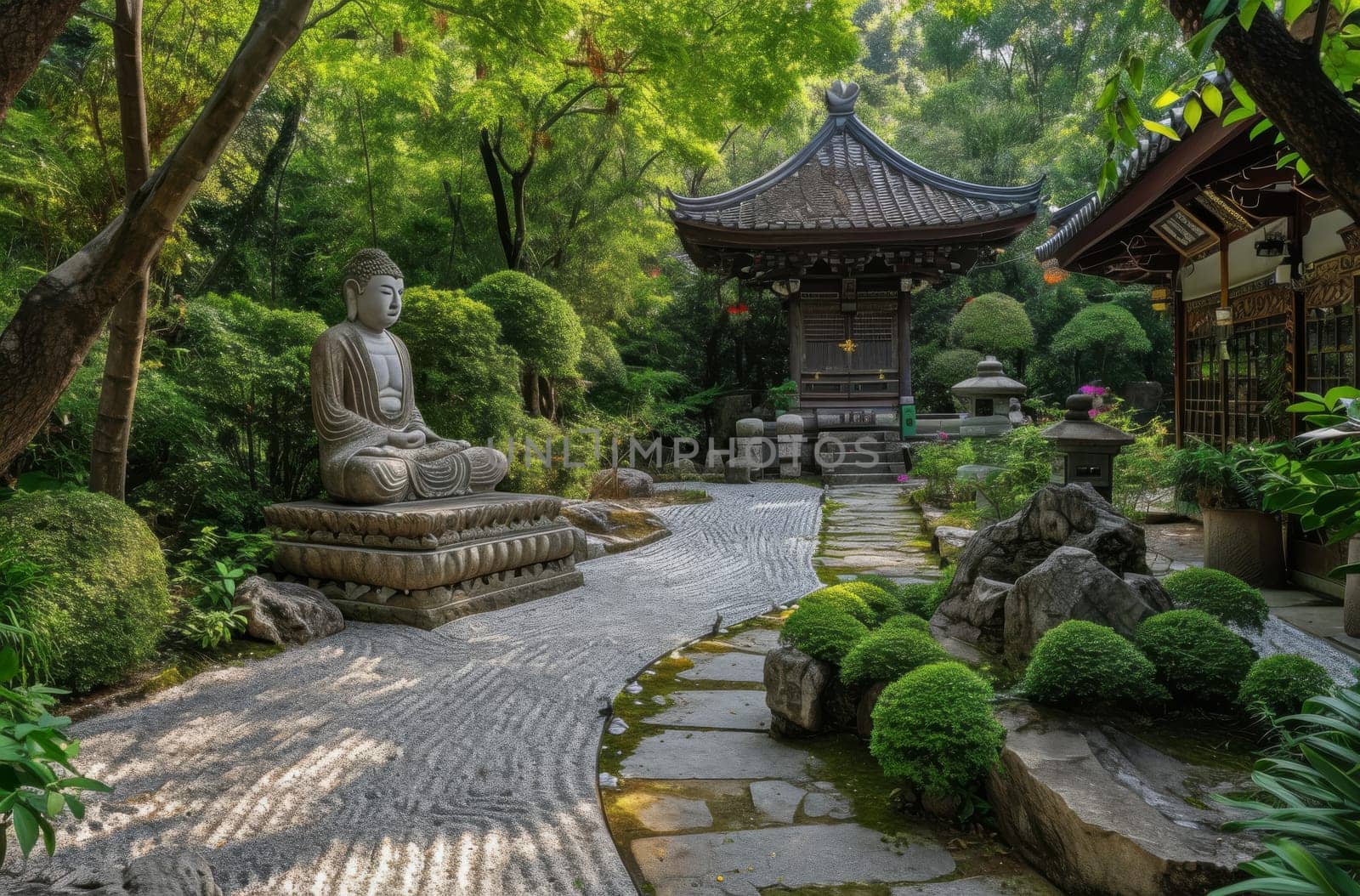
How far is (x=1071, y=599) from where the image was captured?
3625 millimetres

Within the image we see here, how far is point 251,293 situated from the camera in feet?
41.5

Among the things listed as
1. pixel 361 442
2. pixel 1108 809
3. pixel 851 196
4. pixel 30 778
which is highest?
pixel 851 196

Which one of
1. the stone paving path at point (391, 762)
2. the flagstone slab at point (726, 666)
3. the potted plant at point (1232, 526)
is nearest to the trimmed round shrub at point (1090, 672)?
the flagstone slab at point (726, 666)

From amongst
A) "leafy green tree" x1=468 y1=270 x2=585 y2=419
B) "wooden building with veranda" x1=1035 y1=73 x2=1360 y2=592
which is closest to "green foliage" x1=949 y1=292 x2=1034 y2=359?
"wooden building with veranda" x1=1035 y1=73 x2=1360 y2=592

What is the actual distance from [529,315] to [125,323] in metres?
5.98

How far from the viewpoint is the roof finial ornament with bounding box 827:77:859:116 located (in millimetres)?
17266

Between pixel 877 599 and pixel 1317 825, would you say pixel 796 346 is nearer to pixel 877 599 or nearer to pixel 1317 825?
pixel 877 599

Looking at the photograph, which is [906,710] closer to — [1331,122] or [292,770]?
[1331,122]

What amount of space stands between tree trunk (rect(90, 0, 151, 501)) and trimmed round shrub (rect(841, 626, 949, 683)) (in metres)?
3.91

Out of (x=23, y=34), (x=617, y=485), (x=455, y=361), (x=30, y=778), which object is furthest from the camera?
(x=617, y=485)

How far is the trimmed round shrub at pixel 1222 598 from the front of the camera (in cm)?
399

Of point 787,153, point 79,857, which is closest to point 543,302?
point 79,857

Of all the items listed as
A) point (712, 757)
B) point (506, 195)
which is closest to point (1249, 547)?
point (712, 757)

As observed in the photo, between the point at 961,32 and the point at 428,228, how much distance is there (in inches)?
844
